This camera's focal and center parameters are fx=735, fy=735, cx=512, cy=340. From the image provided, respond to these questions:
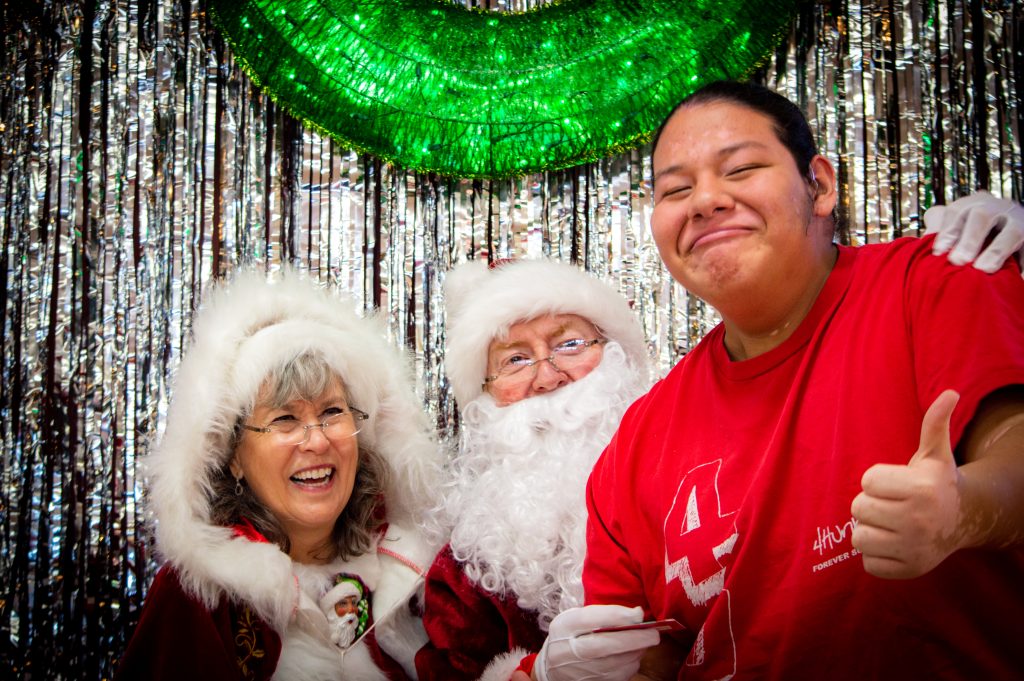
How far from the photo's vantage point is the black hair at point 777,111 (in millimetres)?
1366

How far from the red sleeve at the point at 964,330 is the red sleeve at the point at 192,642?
5.16 feet

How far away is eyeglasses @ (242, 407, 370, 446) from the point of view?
192 centimetres

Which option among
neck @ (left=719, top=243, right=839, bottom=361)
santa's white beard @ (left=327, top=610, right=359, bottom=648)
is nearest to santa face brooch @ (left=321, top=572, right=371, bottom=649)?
santa's white beard @ (left=327, top=610, right=359, bottom=648)

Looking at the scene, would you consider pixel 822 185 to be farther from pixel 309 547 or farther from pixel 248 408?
pixel 309 547

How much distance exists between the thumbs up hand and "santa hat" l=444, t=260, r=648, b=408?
1522 mm

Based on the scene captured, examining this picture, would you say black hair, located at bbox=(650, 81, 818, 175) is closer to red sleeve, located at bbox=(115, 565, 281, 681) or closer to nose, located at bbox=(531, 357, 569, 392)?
nose, located at bbox=(531, 357, 569, 392)

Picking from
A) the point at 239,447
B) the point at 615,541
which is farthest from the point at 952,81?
the point at 239,447

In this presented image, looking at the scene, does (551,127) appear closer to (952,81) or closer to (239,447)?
(952,81)

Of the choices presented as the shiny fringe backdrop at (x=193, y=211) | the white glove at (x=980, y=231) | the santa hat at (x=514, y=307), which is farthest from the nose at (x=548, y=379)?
the white glove at (x=980, y=231)

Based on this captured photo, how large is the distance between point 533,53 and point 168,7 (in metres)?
1.36

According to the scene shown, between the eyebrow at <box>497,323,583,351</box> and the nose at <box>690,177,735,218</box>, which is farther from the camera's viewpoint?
the eyebrow at <box>497,323,583,351</box>

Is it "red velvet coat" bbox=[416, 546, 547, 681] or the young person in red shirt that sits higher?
the young person in red shirt

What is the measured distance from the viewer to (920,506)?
2.72 feet

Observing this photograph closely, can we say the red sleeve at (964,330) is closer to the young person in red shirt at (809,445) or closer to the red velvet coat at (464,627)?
the young person in red shirt at (809,445)
